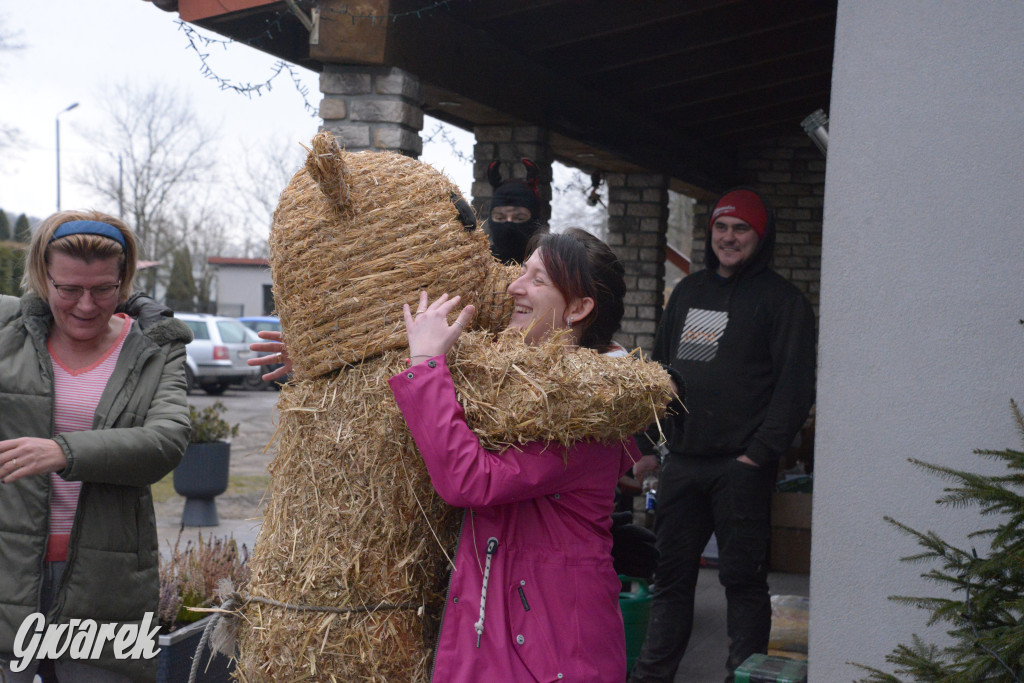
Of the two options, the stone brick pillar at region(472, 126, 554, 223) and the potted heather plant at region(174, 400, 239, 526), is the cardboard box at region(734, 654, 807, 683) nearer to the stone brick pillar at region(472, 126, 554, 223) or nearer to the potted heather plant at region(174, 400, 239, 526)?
the stone brick pillar at region(472, 126, 554, 223)

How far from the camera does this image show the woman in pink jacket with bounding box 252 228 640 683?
1783 millimetres

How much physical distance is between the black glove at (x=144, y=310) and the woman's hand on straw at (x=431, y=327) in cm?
118

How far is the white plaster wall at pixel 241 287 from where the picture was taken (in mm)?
45406

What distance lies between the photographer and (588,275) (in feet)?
7.06

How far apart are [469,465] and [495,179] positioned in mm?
3400

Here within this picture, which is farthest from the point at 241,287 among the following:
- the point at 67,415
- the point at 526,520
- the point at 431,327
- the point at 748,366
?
the point at 431,327

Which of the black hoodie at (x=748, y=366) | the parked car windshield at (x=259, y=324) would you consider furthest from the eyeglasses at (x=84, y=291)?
the parked car windshield at (x=259, y=324)

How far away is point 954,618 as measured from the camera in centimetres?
206

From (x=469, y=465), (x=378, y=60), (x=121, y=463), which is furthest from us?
(x=378, y=60)

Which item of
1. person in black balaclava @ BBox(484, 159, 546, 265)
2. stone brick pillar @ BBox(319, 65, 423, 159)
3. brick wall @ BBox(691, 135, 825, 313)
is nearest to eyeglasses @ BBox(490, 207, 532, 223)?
person in black balaclava @ BBox(484, 159, 546, 265)

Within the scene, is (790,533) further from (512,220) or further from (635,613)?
(512,220)

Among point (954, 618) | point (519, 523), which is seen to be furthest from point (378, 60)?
point (954, 618)

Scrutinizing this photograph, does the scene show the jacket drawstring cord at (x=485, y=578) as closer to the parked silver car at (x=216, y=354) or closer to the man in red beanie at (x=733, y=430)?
the man in red beanie at (x=733, y=430)

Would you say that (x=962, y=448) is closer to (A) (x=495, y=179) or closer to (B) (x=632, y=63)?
(A) (x=495, y=179)
